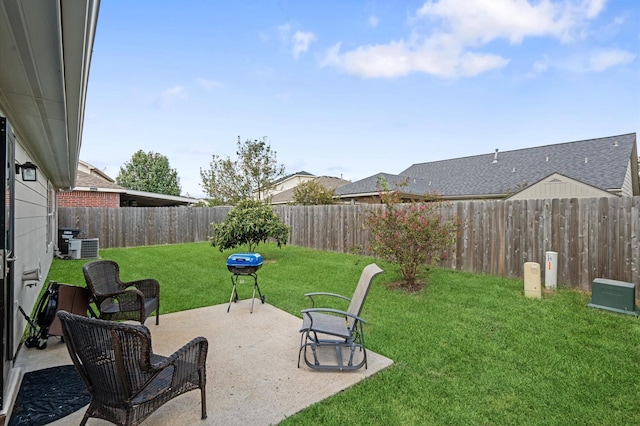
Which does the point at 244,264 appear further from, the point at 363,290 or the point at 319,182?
the point at 319,182

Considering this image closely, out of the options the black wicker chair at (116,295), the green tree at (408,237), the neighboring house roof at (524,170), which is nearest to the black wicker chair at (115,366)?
the black wicker chair at (116,295)

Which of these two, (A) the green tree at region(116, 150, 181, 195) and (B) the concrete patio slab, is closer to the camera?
(B) the concrete patio slab

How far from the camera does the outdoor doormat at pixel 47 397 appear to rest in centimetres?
269

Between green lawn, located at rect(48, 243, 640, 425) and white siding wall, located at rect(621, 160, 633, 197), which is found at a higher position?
white siding wall, located at rect(621, 160, 633, 197)

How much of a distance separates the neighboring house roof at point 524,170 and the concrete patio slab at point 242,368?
1215 centimetres

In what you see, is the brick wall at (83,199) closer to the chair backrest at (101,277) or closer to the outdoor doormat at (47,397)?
the chair backrest at (101,277)

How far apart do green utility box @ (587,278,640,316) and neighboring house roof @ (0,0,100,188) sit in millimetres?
7159

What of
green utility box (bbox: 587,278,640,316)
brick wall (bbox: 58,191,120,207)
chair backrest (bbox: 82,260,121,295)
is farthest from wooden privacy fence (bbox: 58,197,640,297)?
brick wall (bbox: 58,191,120,207)

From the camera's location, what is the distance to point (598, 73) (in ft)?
33.6

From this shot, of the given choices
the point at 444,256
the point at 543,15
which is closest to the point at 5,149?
the point at 444,256

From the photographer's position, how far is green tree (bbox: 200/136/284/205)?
25.5m

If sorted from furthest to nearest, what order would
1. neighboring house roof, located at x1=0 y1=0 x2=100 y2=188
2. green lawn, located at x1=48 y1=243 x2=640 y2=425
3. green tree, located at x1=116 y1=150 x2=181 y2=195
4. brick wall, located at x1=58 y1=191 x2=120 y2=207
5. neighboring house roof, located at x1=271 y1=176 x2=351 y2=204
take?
1. green tree, located at x1=116 y1=150 x2=181 y2=195
2. neighboring house roof, located at x1=271 y1=176 x2=351 y2=204
3. brick wall, located at x1=58 y1=191 x2=120 y2=207
4. green lawn, located at x1=48 y1=243 x2=640 y2=425
5. neighboring house roof, located at x1=0 y1=0 x2=100 y2=188

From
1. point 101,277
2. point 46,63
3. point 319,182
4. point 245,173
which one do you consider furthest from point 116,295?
point 319,182

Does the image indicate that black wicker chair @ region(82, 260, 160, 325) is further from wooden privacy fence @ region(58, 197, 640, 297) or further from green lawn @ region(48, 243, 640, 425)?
wooden privacy fence @ region(58, 197, 640, 297)
